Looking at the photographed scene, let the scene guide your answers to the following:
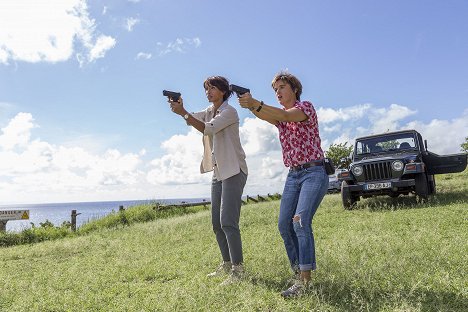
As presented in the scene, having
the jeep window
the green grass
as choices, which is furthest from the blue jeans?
the jeep window

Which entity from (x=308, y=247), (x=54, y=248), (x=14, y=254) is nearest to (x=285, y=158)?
(x=308, y=247)

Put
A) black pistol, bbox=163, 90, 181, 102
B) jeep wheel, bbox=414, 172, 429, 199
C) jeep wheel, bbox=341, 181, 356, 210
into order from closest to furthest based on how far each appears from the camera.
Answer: black pistol, bbox=163, 90, 181, 102 → jeep wheel, bbox=414, 172, 429, 199 → jeep wheel, bbox=341, 181, 356, 210

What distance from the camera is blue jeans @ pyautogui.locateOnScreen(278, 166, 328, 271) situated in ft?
12.0

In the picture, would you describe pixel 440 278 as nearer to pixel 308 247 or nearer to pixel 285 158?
pixel 308 247

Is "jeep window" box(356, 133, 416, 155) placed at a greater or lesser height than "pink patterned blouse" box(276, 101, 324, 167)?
greater

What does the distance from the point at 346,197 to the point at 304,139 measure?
840 centimetres

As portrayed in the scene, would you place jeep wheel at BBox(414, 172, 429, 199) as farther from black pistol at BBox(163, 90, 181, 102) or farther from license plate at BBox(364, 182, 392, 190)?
black pistol at BBox(163, 90, 181, 102)

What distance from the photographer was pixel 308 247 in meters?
3.67

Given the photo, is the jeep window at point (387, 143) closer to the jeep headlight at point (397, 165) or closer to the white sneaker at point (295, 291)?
the jeep headlight at point (397, 165)

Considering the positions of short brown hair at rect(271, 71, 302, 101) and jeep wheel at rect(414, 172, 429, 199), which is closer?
short brown hair at rect(271, 71, 302, 101)

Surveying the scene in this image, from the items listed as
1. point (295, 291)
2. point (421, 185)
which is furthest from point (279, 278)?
point (421, 185)

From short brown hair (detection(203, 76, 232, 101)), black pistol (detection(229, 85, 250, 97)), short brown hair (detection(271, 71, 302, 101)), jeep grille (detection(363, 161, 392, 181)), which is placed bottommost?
jeep grille (detection(363, 161, 392, 181))

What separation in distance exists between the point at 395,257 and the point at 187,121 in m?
3.01

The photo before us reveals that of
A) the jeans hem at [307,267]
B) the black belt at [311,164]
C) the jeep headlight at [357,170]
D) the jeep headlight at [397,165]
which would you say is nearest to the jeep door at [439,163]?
the jeep headlight at [397,165]
